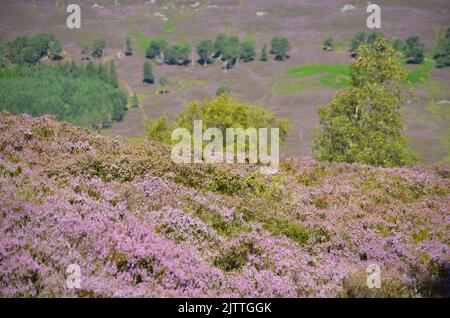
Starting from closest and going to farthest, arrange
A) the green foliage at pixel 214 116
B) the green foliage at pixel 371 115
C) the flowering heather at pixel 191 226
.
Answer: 1. the flowering heather at pixel 191 226
2. the green foliage at pixel 371 115
3. the green foliage at pixel 214 116

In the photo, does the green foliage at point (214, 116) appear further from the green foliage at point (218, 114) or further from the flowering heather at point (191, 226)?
the flowering heather at point (191, 226)

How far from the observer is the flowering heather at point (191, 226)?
22.9 ft

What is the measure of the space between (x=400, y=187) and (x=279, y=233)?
23.0 feet

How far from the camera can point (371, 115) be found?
3591 cm

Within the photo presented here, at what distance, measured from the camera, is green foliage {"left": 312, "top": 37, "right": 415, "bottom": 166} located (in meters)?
35.4

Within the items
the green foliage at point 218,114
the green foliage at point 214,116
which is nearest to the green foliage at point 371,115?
the green foliage at point 218,114

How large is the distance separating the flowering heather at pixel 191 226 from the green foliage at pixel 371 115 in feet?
65.1

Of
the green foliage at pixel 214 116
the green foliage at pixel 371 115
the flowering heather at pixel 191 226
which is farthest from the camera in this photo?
the green foliage at pixel 214 116

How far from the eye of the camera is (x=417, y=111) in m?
164

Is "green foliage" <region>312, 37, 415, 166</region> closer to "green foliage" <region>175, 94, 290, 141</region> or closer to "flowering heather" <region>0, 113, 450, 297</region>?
"flowering heather" <region>0, 113, 450, 297</region>

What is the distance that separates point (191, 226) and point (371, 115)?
29591 millimetres

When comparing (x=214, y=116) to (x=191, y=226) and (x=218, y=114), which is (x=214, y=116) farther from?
(x=191, y=226)

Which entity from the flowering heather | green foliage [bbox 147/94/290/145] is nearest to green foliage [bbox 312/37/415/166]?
the flowering heather

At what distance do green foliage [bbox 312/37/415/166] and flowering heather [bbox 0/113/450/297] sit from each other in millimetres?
19828
